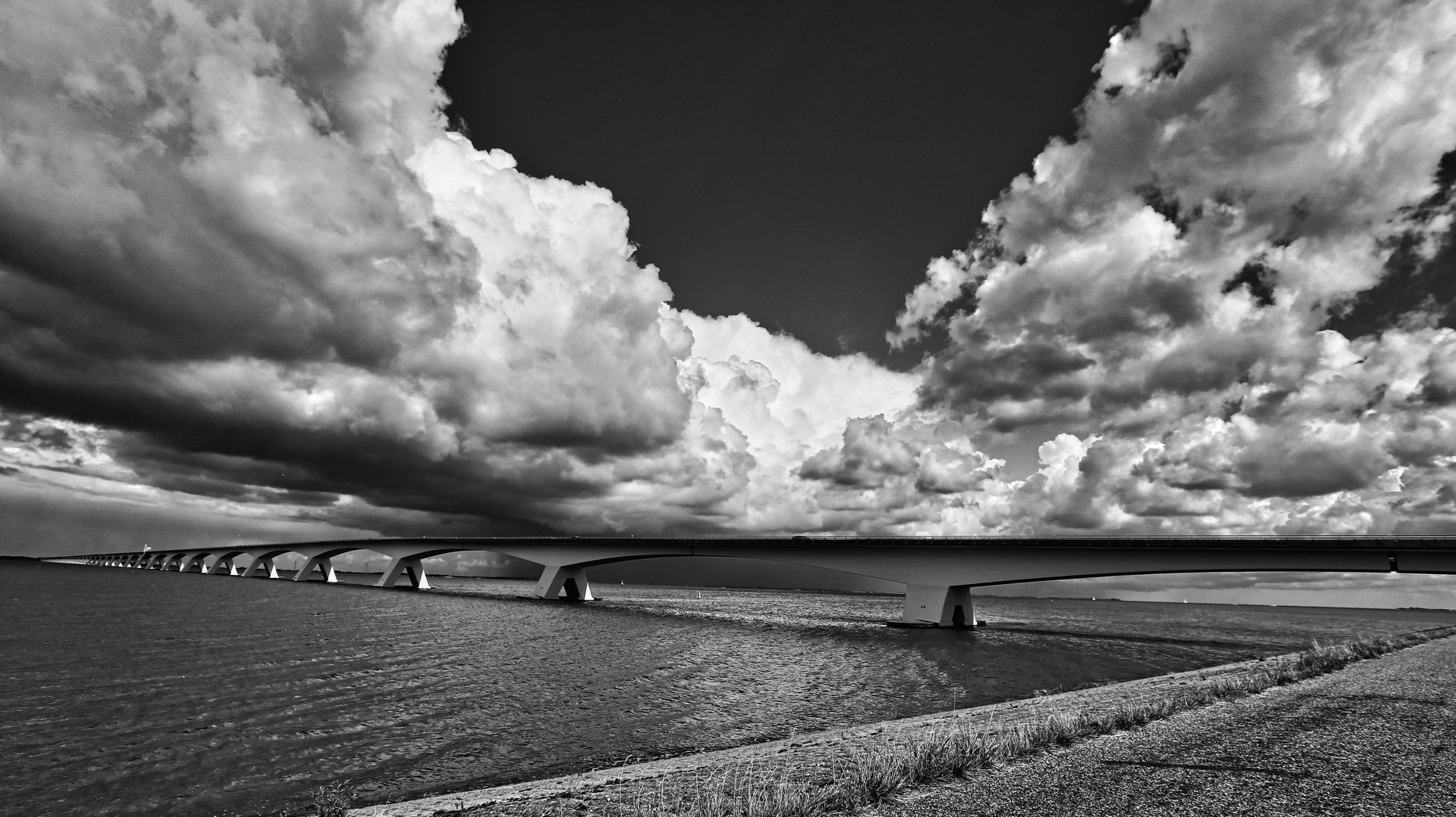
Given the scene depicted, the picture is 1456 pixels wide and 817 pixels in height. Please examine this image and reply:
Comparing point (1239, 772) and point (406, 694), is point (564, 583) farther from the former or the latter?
point (1239, 772)

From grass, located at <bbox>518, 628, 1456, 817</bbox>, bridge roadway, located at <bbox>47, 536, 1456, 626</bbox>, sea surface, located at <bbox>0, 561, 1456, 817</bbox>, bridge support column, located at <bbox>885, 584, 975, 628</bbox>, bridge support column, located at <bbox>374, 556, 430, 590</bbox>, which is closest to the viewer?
grass, located at <bbox>518, 628, 1456, 817</bbox>

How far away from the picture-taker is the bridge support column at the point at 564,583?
107500mm

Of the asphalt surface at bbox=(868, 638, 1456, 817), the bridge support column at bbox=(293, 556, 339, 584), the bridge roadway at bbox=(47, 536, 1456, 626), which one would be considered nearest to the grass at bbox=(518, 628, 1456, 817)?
the asphalt surface at bbox=(868, 638, 1456, 817)

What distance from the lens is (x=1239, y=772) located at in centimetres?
1048

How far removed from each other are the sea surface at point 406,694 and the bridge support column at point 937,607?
1060 centimetres

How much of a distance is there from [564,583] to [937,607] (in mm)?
65327

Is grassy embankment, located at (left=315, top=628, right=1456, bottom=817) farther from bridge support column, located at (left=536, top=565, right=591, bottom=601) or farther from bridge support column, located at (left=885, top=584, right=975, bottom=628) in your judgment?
bridge support column, located at (left=536, top=565, right=591, bottom=601)

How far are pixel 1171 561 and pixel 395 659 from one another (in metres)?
62.8

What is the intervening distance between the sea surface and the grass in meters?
5.13

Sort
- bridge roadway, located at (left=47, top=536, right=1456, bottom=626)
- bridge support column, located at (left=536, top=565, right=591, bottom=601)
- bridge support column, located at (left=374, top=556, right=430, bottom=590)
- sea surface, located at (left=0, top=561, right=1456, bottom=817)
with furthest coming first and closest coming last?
bridge support column, located at (left=374, top=556, right=430, bottom=590) < bridge support column, located at (left=536, top=565, right=591, bottom=601) < bridge roadway, located at (left=47, top=536, right=1456, bottom=626) < sea surface, located at (left=0, top=561, right=1456, bottom=817)

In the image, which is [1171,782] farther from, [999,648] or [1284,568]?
[1284,568]

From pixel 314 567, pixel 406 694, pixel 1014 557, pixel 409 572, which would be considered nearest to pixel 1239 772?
pixel 406 694

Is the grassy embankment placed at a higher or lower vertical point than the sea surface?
higher

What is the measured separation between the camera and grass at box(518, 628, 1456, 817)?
9.12 metres
